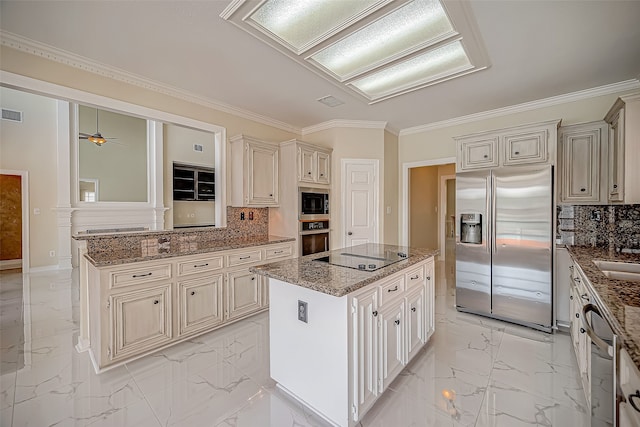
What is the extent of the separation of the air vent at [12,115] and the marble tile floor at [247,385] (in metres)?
4.82

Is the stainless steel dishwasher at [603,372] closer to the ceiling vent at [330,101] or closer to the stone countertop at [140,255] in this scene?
the stone countertop at [140,255]

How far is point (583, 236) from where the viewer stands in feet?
10.2

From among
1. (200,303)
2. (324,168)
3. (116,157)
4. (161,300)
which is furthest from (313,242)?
(116,157)

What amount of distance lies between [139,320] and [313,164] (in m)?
2.75

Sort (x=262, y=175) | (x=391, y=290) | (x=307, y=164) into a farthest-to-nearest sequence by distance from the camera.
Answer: (x=307, y=164) → (x=262, y=175) → (x=391, y=290)

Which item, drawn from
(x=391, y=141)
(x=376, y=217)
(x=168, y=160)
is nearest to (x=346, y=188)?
(x=376, y=217)

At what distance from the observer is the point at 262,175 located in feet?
12.3

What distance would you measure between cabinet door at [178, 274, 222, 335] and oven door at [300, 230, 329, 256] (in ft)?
4.16

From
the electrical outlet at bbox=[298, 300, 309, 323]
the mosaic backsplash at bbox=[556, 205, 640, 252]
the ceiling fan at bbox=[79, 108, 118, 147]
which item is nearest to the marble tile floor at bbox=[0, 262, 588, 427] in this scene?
the electrical outlet at bbox=[298, 300, 309, 323]

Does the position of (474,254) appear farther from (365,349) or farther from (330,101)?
(330,101)

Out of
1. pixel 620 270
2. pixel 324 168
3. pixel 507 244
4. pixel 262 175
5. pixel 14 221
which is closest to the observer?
pixel 620 270

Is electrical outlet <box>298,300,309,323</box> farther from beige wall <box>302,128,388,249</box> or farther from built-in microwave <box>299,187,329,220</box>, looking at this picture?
beige wall <box>302,128,388,249</box>

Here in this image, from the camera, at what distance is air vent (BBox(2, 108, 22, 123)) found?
538 cm

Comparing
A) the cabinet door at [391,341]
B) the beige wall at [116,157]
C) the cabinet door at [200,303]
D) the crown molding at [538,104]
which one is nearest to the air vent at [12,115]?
the beige wall at [116,157]
